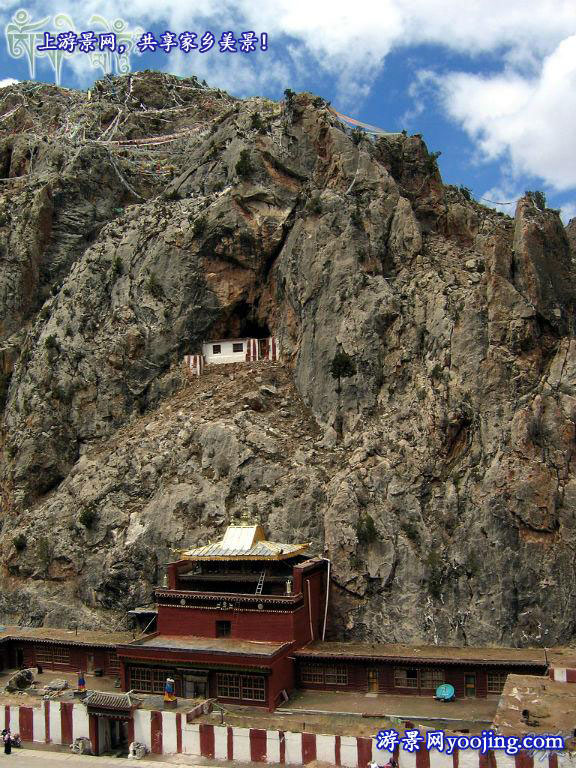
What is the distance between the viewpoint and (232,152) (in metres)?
67.2

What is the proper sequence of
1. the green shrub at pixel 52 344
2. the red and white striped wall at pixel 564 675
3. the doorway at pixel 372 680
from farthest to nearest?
1. the green shrub at pixel 52 344
2. the doorway at pixel 372 680
3. the red and white striped wall at pixel 564 675

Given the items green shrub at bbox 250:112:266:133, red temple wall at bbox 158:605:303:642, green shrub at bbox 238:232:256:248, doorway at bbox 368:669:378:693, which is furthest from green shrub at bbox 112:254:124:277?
doorway at bbox 368:669:378:693

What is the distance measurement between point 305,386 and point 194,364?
34.1 feet

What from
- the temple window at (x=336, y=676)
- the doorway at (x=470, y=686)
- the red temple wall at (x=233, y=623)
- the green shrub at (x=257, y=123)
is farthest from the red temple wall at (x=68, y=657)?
the green shrub at (x=257, y=123)

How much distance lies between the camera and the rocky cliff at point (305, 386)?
1750 inches

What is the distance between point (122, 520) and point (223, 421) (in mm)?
9811

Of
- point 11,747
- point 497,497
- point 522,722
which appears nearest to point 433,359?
point 497,497

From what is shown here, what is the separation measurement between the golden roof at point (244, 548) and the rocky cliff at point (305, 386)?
10.1 ft

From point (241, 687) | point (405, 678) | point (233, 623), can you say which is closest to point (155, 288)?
point (233, 623)

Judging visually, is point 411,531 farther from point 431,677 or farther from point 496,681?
point 496,681

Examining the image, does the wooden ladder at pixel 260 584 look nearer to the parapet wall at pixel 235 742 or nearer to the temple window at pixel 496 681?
the parapet wall at pixel 235 742

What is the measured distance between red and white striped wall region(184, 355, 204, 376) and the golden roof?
18.0 metres

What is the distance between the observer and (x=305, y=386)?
56.9m

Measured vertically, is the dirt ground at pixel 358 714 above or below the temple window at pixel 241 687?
below
